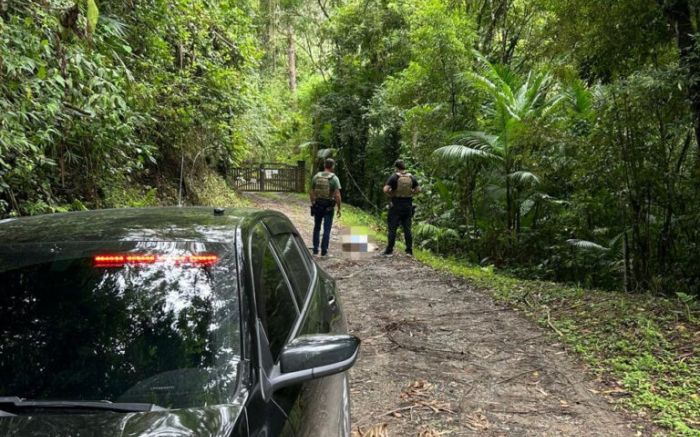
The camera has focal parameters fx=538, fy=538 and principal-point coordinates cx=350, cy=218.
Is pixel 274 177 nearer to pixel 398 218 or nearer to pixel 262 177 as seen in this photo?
pixel 262 177

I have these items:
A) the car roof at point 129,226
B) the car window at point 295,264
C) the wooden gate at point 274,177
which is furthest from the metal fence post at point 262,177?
the car roof at point 129,226

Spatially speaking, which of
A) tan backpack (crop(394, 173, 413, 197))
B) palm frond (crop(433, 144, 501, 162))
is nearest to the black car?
tan backpack (crop(394, 173, 413, 197))

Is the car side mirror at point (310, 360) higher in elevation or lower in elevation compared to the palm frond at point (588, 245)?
higher

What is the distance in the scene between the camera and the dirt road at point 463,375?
3869mm

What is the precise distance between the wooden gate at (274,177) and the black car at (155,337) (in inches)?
955

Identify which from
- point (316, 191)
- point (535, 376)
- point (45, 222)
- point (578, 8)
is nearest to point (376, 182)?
point (316, 191)

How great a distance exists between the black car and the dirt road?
157 cm

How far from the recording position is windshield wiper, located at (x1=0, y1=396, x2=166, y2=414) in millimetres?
1812

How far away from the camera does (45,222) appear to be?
280 cm

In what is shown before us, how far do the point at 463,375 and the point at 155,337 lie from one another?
10.7 feet

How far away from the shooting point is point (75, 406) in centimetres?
183

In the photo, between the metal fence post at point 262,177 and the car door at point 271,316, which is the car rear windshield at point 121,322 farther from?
the metal fence post at point 262,177

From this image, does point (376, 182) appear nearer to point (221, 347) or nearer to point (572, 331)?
point (572, 331)

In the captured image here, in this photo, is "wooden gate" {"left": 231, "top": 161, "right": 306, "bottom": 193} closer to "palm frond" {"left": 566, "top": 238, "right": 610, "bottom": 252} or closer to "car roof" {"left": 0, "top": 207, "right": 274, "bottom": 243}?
"palm frond" {"left": 566, "top": 238, "right": 610, "bottom": 252}
